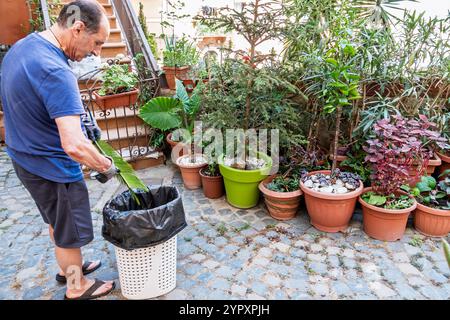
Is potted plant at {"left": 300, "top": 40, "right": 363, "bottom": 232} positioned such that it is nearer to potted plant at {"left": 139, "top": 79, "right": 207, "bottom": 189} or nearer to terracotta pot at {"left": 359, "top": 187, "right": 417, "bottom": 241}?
terracotta pot at {"left": 359, "top": 187, "right": 417, "bottom": 241}

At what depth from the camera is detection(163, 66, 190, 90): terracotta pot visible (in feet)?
14.2

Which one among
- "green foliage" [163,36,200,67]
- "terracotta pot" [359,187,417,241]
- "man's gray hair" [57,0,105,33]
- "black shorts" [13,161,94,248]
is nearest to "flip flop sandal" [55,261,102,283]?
"black shorts" [13,161,94,248]

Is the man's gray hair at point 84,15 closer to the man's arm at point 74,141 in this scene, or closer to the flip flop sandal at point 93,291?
the man's arm at point 74,141

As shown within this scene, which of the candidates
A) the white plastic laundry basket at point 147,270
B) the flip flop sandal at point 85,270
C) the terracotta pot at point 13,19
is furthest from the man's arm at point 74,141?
the terracotta pot at point 13,19

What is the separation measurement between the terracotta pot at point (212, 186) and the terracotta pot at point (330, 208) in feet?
2.85

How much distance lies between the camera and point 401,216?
2.54 meters

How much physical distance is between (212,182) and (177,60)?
1969mm

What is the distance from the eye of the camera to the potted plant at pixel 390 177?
8.23 ft

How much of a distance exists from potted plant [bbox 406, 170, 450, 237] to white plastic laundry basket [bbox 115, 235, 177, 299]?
2.00m

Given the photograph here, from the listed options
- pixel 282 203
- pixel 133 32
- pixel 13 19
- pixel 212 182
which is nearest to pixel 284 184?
pixel 282 203

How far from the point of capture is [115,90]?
148 inches

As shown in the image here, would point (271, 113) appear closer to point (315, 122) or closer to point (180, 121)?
point (315, 122)
